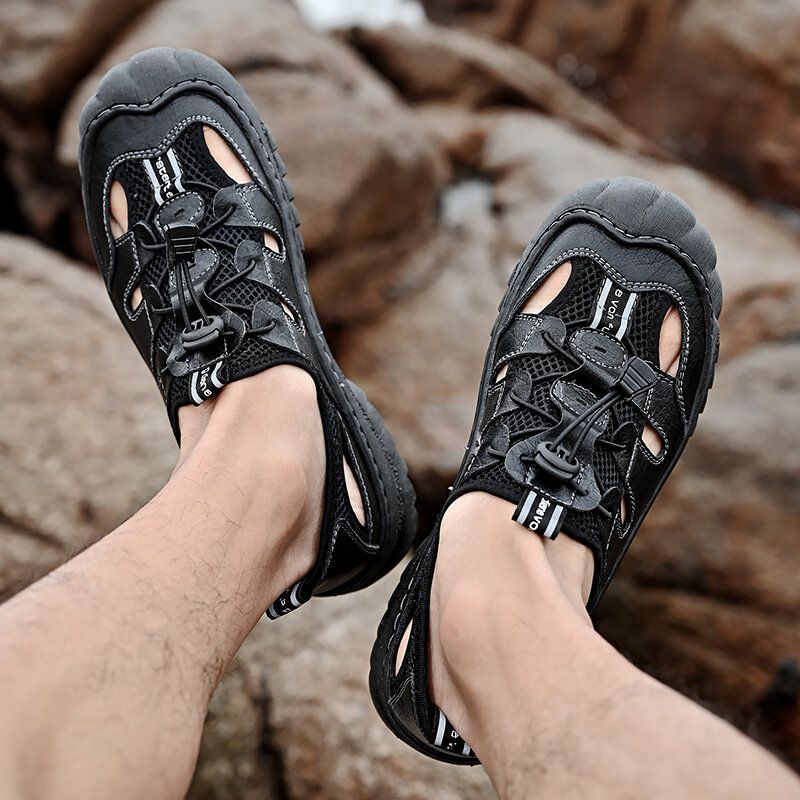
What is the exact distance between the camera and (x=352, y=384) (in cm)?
181

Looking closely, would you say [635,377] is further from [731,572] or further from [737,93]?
[737,93]

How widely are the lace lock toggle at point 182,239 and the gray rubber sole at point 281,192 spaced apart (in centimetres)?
24

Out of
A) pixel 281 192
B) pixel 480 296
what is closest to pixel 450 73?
pixel 480 296

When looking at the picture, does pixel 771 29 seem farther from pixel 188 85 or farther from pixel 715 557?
pixel 188 85

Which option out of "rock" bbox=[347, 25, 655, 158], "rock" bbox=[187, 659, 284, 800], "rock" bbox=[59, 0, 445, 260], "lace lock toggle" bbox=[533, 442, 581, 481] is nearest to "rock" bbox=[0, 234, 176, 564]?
"rock" bbox=[187, 659, 284, 800]

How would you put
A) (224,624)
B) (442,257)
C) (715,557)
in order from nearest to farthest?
(224,624)
(715,557)
(442,257)

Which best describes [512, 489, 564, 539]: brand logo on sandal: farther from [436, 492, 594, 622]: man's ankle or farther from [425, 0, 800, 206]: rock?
[425, 0, 800, 206]: rock

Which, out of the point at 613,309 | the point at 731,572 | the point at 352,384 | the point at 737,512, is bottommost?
the point at 731,572

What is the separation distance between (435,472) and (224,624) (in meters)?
1.41

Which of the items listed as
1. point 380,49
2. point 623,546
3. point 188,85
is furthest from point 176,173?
point 380,49

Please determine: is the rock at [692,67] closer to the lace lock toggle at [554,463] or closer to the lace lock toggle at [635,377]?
the lace lock toggle at [635,377]

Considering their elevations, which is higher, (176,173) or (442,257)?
(176,173)

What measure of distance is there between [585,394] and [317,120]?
1.76m

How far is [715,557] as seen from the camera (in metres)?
2.19
